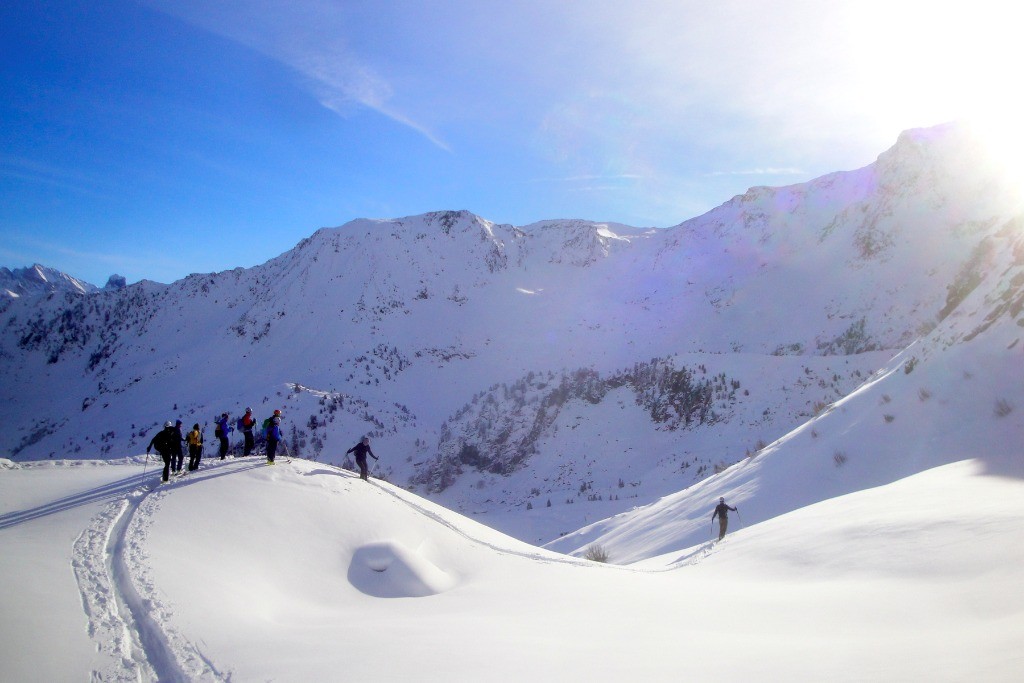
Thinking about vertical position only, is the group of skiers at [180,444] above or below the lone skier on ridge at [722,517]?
above

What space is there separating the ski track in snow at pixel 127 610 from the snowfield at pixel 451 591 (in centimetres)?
3

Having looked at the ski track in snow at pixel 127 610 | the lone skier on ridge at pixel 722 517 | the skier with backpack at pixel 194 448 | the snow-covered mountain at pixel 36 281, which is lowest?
the lone skier on ridge at pixel 722 517

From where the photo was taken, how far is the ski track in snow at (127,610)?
4.43 m

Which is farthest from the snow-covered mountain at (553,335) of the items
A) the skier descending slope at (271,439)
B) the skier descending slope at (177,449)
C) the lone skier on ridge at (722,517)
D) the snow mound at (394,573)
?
the skier descending slope at (177,449)

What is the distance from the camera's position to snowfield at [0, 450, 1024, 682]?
13.3 feet

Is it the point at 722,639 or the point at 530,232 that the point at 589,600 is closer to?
the point at 722,639

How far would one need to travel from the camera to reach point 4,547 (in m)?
6.54

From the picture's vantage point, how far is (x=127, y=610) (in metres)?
5.49

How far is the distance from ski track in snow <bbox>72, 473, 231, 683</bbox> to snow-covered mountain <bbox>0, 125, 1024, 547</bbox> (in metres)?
13.1

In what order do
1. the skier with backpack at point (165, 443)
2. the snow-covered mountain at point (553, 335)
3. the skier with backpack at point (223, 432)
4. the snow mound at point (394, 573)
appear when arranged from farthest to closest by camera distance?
the snow-covered mountain at point (553, 335) → the skier with backpack at point (223, 432) → the skier with backpack at point (165, 443) → the snow mound at point (394, 573)

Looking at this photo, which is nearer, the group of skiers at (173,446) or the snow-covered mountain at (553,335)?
the group of skiers at (173,446)

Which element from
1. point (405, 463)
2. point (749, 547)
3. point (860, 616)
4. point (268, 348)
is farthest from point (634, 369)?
point (268, 348)

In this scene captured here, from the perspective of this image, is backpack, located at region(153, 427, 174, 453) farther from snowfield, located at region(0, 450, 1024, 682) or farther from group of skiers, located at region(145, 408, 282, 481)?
snowfield, located at region(0, 450, 1024, 682)

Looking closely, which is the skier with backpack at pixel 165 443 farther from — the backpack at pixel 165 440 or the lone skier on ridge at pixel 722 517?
the lone skier on ridge at pixel 722 517
